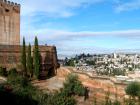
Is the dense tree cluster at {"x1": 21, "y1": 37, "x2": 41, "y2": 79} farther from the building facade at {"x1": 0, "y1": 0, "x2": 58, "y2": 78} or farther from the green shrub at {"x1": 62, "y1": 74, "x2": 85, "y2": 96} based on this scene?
the green shrub at {"x1": 62, "y1": 74, "x2": 85, "y2": 96}

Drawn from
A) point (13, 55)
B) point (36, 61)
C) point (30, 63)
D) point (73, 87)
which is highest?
point (13, 55)

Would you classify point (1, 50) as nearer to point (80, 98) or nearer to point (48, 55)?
point (48, 55)

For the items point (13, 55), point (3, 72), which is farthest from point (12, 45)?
point (3, 72)

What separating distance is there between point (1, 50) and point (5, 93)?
1439 cm

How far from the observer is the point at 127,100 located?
96.3 feet

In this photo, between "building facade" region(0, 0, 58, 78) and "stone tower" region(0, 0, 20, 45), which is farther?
"stone tower" region(0, 0, 20, 45)

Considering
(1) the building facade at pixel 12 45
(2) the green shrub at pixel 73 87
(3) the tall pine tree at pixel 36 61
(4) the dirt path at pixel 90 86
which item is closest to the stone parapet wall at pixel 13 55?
(1) the building facade at pixel 12 45

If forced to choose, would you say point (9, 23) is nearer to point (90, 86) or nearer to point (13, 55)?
point (13, 55)

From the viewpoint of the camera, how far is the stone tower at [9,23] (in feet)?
146

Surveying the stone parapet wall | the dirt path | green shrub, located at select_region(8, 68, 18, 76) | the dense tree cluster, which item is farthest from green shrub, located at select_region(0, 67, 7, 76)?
the dirt path

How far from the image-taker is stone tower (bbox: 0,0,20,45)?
146 ft

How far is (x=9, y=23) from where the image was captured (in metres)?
45.0

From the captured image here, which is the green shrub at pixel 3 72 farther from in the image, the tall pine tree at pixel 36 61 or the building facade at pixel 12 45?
the tall pine tree at pixel 36 61

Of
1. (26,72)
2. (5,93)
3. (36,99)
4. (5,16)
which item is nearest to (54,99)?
(36,99)
